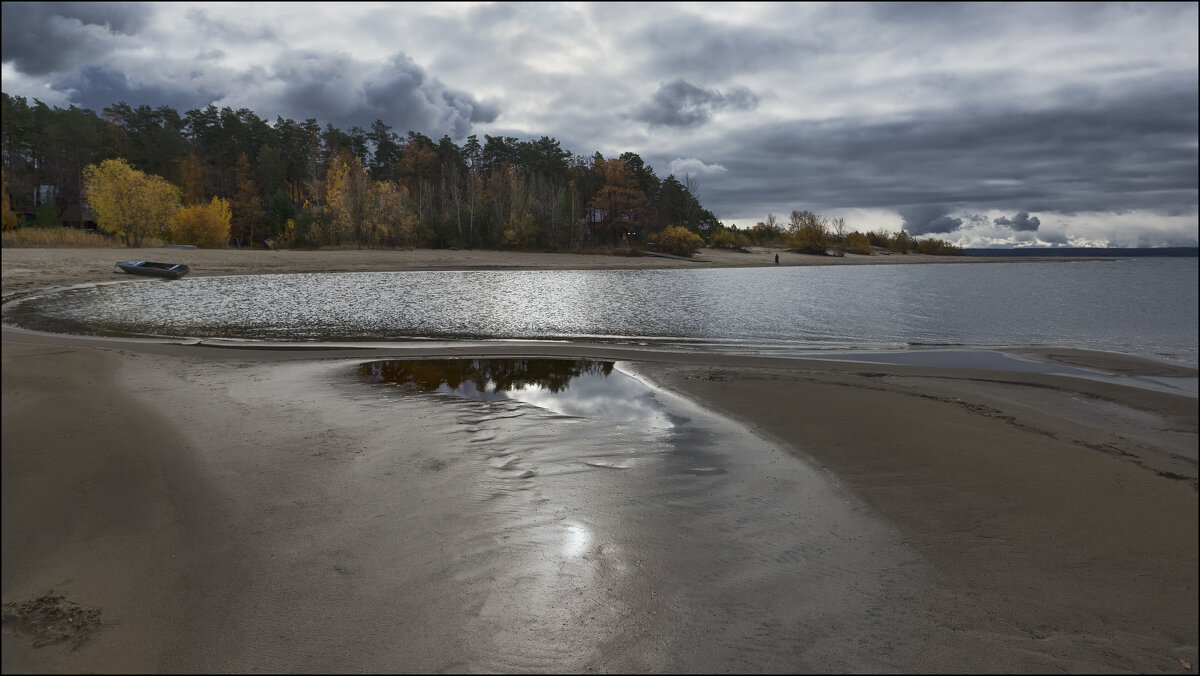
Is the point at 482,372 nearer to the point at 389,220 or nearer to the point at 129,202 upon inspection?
the point at 129,202

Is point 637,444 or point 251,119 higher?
point 251,119

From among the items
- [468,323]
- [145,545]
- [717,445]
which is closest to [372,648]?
[145,545]

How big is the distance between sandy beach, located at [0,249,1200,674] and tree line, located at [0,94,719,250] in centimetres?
5276

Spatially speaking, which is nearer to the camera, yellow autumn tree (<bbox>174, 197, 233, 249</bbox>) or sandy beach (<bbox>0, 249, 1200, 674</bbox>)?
sandy beach (<bbox>0, 249, 1200, 674</bbox>)

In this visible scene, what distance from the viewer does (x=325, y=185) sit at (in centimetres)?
9144

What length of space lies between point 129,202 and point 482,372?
53305 millimetres

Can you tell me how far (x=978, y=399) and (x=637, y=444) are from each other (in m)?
7.25

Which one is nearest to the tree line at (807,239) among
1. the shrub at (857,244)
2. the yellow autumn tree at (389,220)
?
the shrub at (857,244)

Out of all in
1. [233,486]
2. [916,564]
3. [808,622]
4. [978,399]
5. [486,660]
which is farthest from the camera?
[978,399]

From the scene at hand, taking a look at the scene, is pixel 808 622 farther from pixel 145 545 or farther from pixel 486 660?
pixel 145 545

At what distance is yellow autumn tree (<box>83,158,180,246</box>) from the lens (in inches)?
1911

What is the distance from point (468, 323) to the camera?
77.3 feet

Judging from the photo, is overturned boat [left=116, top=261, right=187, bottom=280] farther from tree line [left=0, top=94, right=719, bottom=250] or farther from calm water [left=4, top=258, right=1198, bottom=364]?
tree line [left=0, top=94, right=719, bottom=250]

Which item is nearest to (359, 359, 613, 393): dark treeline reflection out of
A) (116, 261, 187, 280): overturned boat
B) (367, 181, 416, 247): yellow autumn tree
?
(116, 261, 187, 280): overturned boat
